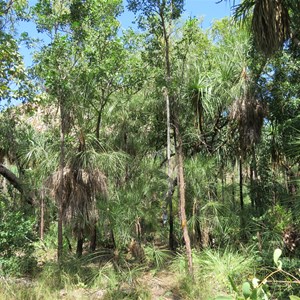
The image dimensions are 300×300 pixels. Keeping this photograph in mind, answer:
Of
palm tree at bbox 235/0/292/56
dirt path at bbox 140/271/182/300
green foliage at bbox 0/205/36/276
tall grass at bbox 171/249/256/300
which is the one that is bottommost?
dirt path at bbox 140/271/182/300

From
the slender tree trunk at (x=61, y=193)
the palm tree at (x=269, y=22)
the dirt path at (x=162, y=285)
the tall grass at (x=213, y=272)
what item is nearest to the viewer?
the palm tree at (x=269, y=22)

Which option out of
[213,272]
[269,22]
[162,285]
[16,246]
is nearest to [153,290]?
[162,285]

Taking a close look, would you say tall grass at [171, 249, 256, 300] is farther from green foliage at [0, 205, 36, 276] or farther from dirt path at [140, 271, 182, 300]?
green foliage at [0, 205, 36, 276]

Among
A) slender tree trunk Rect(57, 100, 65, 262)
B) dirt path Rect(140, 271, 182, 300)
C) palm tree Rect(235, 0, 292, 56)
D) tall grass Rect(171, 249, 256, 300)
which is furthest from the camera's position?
slender tree trunk Rect(57, 100, 65, 262)

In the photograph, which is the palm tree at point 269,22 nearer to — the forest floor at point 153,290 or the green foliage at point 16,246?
the forest floor at point 153,290

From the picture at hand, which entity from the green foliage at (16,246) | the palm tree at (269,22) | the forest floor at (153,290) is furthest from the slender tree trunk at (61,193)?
the palm tree at (269,22)

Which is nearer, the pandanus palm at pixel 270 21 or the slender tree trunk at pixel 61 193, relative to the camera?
the pandanus palm at pixel 270 21

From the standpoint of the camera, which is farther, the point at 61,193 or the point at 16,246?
the point at 16,246

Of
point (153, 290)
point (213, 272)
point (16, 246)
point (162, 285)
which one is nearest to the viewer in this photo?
point (153, 290)

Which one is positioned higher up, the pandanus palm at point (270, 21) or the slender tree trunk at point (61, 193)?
the pandanus palm at point (270, 21)

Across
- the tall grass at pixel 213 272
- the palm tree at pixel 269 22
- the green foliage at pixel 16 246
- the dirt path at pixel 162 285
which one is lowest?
the dirt path at pixel 162 285

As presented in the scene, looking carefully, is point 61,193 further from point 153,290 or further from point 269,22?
point 269,22

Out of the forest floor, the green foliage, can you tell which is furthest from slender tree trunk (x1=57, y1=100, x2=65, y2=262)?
the forest floor

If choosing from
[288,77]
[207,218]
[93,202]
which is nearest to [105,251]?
[93,202]
